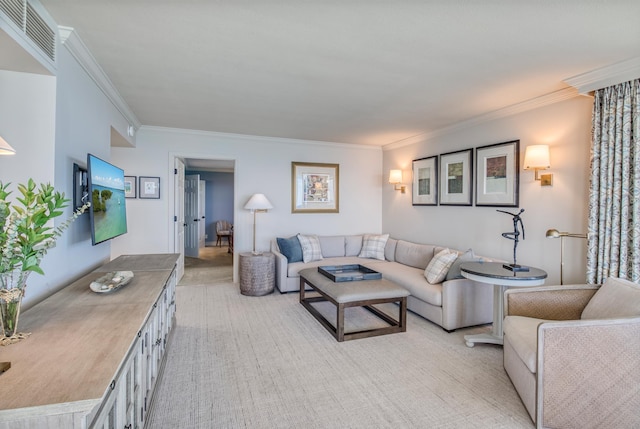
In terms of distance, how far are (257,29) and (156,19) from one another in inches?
23.6

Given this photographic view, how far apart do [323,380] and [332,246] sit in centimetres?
300

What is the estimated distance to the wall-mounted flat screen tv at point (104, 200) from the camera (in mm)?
2248

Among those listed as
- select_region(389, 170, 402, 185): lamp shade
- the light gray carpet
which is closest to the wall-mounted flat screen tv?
the light gray carpet

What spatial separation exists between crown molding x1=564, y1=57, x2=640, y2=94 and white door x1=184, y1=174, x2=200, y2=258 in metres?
7.02

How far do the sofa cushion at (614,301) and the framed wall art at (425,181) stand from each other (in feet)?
8.40

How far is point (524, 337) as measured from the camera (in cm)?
209

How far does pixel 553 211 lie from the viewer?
3162 millimetres

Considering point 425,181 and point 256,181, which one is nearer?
point 425,181

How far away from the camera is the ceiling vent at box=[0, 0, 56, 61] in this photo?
5.09 feet

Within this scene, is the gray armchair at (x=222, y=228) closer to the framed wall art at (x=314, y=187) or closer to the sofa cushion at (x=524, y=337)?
the framed wall art at (x=314, y=187)

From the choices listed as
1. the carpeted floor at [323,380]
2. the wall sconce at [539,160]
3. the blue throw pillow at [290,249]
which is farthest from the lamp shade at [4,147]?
the wall sconce at [539,160]

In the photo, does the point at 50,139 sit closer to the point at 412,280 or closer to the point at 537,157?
the point at 412,280

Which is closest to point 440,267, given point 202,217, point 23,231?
point 23,231

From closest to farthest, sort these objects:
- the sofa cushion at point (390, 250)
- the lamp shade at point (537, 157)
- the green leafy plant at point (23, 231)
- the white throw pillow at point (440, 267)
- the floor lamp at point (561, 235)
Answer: the green leafy plant at point (23, 231)
the floor lamp at point (561, 235)
the lamp shade at point (537, 157)
the white throw pillow at point (440, 267)
the sofa cushion at point (390, 250)
